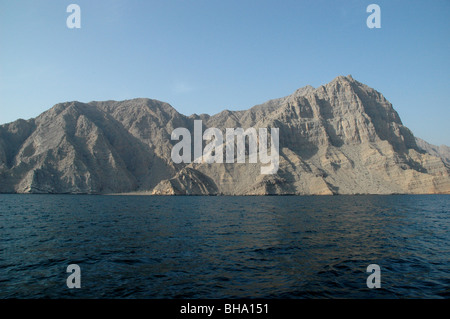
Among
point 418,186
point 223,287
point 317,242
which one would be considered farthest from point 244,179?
point 223,287

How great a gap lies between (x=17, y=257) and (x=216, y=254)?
1619cm

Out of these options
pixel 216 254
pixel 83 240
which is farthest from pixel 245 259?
Answer: pixel 83 240

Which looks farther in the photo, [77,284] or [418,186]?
[418,186]

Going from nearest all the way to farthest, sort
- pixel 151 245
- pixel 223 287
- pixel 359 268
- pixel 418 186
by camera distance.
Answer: pixel 223 287 → pixel 359 268 → pixel 151 245 → pixel 418 186

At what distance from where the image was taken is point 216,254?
23125 millimetres

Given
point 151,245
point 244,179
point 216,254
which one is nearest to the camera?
point 216,254

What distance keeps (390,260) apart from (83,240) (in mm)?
29405

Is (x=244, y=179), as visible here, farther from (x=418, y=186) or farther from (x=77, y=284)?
(x=77, y=284)

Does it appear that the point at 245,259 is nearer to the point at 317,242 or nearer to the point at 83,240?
the point at 317,242

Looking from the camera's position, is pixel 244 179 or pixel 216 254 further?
pixel 244 179

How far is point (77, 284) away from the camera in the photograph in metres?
16.3

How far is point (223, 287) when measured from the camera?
51.9ft
